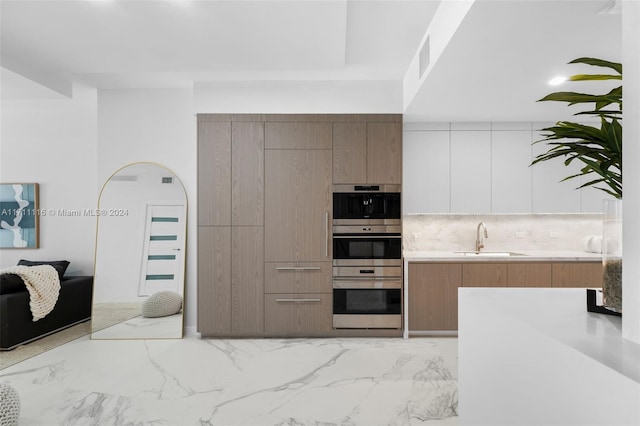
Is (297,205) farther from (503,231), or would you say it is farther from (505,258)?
(503,231)

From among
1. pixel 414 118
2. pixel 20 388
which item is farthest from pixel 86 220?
pixel 414 118

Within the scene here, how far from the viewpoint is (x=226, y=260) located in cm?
436

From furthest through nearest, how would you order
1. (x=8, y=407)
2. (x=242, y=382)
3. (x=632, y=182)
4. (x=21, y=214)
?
1. (x=21, y=214)
2. (x=242, y=382)
3. (x=8, y=407)
4. (x=632, y=182)

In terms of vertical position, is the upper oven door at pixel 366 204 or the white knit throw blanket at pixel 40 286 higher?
the upper oven door at pixel 366 204

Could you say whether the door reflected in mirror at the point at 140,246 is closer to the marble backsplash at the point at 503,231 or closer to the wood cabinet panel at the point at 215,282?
the wood cabinet panel at the point at 215,282

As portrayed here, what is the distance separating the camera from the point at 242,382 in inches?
125

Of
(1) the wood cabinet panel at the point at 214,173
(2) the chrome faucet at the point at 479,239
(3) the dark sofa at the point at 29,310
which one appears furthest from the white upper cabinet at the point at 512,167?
(3) the dark sofa at the point at 29,310

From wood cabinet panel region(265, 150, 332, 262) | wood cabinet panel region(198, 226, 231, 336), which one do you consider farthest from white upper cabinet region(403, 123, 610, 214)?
wood cabinet panel region(198, 226, 231, 336)

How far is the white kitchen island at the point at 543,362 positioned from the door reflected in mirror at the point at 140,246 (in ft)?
12.1

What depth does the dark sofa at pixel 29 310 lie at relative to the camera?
3930 mm

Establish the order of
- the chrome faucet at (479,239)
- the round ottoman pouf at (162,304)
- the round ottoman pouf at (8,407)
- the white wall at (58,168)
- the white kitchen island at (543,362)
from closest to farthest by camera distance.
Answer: the white kitchen island at (543,362)
the round ottoman pouf at (8,407)
the round ottoman pouf at (162,304)
the chrome faucet at (479,239)
the white wall at (58,168)

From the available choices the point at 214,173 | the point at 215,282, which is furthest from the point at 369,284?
the point at 214,173

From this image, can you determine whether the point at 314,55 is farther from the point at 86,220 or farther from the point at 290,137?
the point at 86,220

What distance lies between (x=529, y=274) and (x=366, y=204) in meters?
1.79
